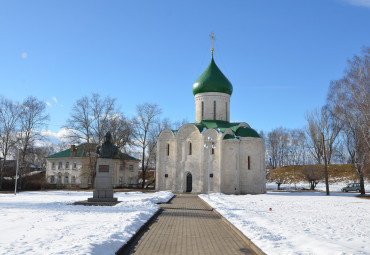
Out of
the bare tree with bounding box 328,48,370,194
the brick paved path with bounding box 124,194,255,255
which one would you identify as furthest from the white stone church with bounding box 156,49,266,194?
the brick paved path with bounding box 124,194,255,255

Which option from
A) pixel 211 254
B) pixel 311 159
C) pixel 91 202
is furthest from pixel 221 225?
pixel 311 159

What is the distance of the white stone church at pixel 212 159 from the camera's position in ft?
108

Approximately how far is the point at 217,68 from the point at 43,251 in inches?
1293

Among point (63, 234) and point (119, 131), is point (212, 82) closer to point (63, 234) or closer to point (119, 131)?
point (119, 131)

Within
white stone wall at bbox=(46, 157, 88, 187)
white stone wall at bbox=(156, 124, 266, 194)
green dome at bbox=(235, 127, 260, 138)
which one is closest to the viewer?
white stone wall at bbox=(156, 124, 266, 194)

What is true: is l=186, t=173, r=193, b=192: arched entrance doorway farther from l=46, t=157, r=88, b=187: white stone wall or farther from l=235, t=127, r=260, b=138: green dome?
l=46, t=157, r=88, b=187: white stone wall

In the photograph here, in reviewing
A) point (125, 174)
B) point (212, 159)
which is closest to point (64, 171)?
point (125, 174)

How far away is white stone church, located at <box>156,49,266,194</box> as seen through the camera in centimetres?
3291

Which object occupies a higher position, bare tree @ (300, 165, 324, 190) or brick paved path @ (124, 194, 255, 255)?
bare tree @ (300, 165, 324, 190)

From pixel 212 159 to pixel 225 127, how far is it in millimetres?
4039

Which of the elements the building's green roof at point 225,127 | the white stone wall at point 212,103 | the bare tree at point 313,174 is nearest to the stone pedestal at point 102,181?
the building's green roof at point 225,127

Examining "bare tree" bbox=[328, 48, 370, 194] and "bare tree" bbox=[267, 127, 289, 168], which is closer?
"bare tree" bbox=[328, 48, 370, 194]

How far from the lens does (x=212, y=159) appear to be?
33.3 meters

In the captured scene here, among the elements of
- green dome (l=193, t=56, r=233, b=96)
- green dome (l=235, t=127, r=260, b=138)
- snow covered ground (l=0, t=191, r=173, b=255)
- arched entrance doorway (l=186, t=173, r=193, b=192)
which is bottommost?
snow covered ground (l=0, t=191, r=173, b=255)
